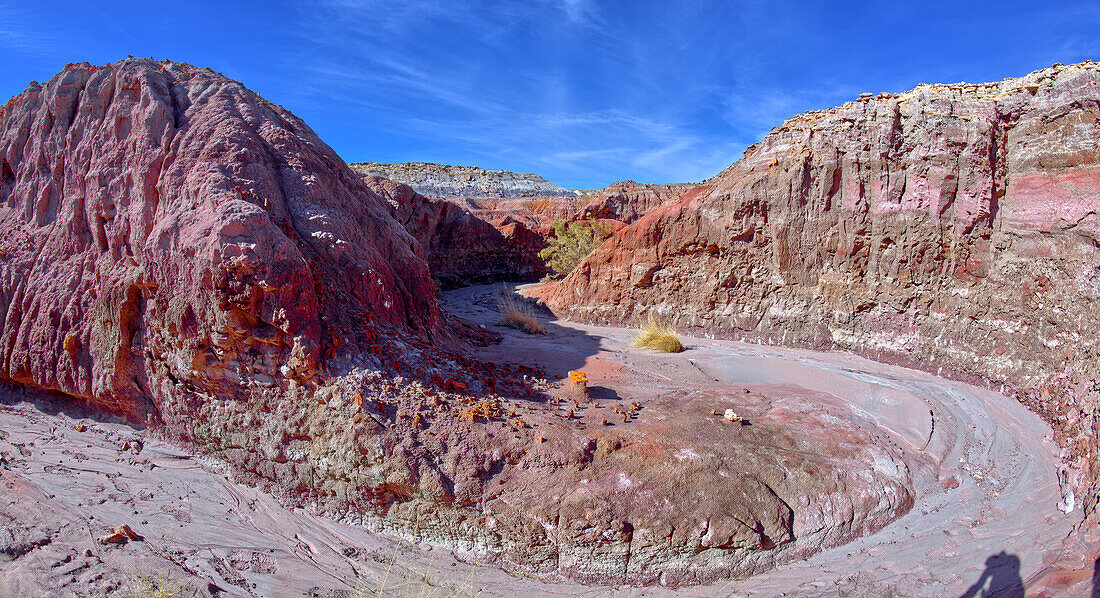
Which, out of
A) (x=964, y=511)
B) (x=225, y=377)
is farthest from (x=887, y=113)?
(x=225, y=377)

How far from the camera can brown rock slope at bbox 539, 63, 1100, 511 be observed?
587 cm

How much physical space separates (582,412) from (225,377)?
3043mm

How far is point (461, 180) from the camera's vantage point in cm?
5488

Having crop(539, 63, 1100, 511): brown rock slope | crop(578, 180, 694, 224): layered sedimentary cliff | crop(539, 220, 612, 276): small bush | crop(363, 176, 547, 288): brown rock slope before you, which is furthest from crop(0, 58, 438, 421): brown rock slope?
crop(578, 180, 694, 224): layered sedimentary cliff

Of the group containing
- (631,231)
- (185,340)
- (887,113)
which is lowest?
(185,340)

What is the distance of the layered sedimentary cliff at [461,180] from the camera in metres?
49.9

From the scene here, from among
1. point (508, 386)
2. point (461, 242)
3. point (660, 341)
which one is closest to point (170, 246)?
point (508, 386)

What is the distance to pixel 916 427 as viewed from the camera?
496 cm

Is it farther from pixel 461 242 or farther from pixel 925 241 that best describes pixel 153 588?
pixel 461 242

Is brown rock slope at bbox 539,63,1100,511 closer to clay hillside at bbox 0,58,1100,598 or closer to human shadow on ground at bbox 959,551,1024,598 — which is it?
clay hillside at bbox 0,58,1100,598

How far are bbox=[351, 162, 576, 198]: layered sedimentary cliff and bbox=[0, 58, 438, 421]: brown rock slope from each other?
41.7 metres

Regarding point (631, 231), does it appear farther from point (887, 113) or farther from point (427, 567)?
point (427, 567)

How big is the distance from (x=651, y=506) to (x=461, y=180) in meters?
54.0

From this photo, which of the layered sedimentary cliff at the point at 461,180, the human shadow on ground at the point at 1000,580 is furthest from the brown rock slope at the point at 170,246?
the layered sedimentary cliff at the point at 461,180
